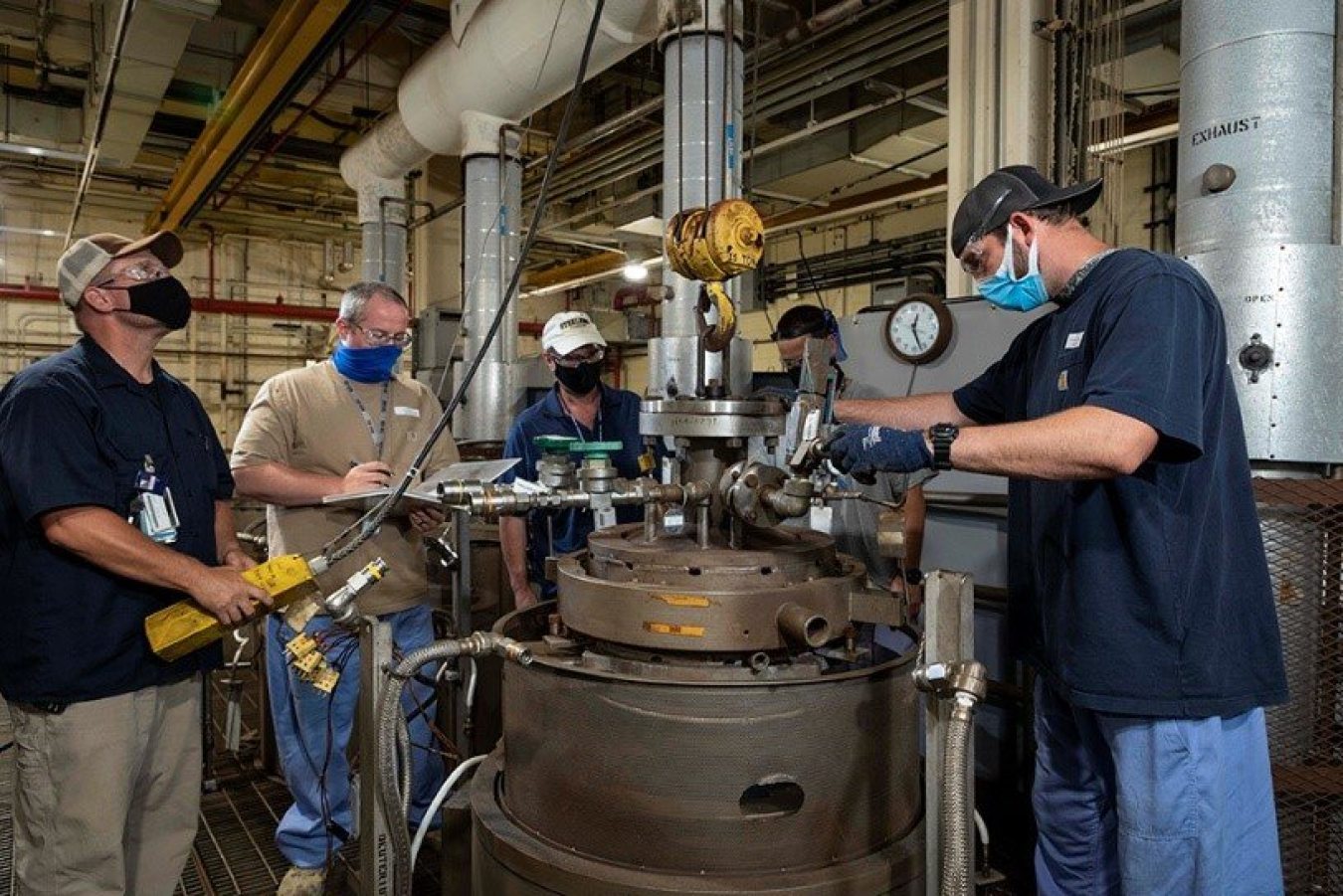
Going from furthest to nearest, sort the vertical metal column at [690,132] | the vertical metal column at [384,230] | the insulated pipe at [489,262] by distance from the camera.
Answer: the vertical metal column at [384,230], the insulated pipe at [489,262], the vertical metal column at [690,132]

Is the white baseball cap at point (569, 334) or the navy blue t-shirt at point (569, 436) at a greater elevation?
the white baseball cap at point (569, 334)

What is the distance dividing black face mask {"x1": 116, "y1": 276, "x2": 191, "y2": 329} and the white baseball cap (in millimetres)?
874

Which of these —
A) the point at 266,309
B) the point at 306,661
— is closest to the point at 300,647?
the point at 306,661

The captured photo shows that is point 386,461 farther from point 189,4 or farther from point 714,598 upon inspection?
point 189,4

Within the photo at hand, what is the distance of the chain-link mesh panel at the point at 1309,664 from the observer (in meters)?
1.62

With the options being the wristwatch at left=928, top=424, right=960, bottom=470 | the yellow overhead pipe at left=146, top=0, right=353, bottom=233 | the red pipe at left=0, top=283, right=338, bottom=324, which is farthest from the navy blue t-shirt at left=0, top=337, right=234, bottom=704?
the red pipe at left=0, top=283, right=338, bottom=324

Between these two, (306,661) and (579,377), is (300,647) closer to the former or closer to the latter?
(306,661)

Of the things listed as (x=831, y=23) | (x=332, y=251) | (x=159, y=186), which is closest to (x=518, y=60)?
(x=831, y=23)

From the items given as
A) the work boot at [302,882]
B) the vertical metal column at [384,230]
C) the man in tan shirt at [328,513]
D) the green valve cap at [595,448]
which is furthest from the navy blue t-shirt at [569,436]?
the vertical metal column at [384,230]

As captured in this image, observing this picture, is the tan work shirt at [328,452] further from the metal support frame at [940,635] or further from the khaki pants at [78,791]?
the metal support frame at [940,635]

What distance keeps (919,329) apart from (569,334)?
3.69 feet

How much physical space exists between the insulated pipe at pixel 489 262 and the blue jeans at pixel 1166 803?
2.97 m

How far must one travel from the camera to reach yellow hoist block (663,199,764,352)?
1.31 meters

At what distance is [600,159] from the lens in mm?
5148
